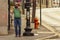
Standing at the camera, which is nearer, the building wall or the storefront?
the building wall

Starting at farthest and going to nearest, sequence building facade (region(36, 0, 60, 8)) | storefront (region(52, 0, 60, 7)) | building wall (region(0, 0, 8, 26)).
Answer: storefront (region(52, 0, 60, 7)), building facade (region(36, 0, 60, 8)), building wall (region(0, 0, 8, 26))

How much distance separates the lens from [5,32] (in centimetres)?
1593

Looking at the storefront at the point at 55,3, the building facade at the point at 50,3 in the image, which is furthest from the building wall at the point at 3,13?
the storefront at the point at 55,3

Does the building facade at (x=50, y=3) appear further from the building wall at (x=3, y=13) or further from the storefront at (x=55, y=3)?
the building wall at (x=3, y=13)

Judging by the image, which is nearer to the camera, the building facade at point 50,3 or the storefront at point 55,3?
the building facade at point 50,3

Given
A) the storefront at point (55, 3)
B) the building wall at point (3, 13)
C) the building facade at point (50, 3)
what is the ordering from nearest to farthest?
1. the building wall at point (3, 13)
2. the building facade at point (50, 3)
3. the storefront at point (55, 3)

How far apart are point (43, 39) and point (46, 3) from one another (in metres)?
67.1

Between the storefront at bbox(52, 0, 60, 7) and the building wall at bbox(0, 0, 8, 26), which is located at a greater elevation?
the building wall at bbox(0, 0, 8, 26)

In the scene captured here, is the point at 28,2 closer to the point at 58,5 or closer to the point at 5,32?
the point at 5,32

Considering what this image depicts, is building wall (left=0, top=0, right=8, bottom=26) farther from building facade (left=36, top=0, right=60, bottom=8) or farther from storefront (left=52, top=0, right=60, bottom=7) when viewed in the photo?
storefront (left=52, top=0, right=60, bottom=7)

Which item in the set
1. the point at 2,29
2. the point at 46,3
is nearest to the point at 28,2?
the point at 2,29

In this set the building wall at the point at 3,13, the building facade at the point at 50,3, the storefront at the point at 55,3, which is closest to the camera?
the building wall at the point at 3,13

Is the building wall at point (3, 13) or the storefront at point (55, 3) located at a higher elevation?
the building wall at point (3, 13)

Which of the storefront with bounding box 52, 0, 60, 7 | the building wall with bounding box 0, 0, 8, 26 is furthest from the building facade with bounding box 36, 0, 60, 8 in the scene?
the building wall with bounding box 0, 0, 8, 26
